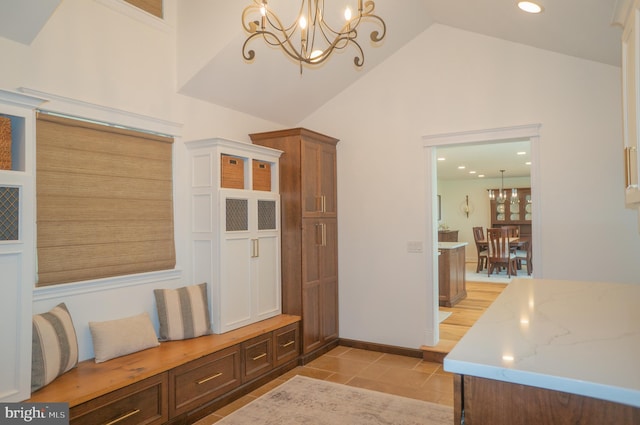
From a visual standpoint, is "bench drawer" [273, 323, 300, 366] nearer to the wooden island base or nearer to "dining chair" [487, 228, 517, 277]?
the wooden island base

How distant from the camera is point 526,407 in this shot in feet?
3.47

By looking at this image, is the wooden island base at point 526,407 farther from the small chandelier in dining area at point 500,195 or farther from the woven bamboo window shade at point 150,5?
the small chandelier in dining area at point 500,195

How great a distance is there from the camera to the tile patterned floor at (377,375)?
3.34 metres

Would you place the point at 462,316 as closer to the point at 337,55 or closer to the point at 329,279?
the point at 329,279

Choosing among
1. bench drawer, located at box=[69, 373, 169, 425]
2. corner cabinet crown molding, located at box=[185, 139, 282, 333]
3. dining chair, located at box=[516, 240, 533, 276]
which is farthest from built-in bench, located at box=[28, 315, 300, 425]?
dining chair, located at box=[516, 240, 533, 276]

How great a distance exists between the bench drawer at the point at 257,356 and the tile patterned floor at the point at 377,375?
0.49 feet

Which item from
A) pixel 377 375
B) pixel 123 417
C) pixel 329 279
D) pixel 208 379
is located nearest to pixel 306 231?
pixel 329 279

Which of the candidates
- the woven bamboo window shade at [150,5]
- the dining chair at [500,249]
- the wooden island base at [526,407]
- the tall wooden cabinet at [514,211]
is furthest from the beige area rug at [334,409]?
the tall wooden cabinet at [514,211]

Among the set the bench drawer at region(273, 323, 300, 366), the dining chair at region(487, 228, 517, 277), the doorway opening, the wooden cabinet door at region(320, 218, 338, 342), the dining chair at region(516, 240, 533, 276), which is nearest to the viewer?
the bench drawer at region(273, 323, 300, 366)

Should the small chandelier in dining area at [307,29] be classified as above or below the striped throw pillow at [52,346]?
above

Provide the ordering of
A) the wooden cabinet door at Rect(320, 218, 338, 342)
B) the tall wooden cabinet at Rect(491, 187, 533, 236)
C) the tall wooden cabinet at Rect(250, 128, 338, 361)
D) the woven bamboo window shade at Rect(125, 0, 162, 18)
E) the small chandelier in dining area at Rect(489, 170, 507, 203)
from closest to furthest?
1. the woven bamboo window shade at Rect(125, 0, 162, 18)
2. the tall wooden cabinet at Rect(250, 128, 338, 361)
3. the wooden cabinet door at Rect(320, 218, 338, 342)
4. the tall wooden cabinet at Rect(491, 187, 533, 236)
5. the small chandelier in dining area at Rect(489, 170, 507, 203)

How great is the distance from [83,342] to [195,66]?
2247 millimetres

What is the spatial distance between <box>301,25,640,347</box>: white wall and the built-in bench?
1288 mm

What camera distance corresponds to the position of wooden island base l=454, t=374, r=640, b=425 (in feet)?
3.20
